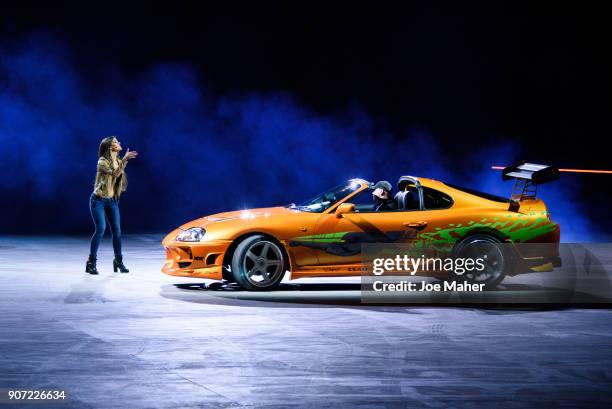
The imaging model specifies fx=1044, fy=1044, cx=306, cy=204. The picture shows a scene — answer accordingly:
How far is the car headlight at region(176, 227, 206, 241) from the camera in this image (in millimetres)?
12508

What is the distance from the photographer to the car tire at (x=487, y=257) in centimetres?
1259

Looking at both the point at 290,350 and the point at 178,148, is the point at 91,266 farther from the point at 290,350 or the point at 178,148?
the point at 178,148

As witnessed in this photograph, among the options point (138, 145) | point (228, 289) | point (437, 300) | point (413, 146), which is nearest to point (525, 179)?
point (437, 300)

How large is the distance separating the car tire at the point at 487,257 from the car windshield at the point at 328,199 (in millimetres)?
1494

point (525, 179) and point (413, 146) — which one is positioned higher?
point (413, 146)

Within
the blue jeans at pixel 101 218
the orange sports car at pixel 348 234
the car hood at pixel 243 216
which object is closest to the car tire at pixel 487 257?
the orange sports car at pixel 348 234

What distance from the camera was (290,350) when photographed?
845cm

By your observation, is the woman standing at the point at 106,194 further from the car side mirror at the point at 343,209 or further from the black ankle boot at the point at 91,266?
the car side mirror at the point at 343,209

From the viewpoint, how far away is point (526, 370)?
7.63 metres

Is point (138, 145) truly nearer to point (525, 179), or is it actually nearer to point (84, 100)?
point (84, 100)

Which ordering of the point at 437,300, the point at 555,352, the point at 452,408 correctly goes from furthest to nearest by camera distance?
the point at 437,300 < the point at 555,352 < the point at 452,408

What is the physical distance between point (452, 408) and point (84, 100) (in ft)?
69.6

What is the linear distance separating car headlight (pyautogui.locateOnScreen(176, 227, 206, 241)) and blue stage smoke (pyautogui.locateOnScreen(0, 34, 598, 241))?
43.0 ft

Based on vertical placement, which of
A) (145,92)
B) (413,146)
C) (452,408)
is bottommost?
(452,408)
